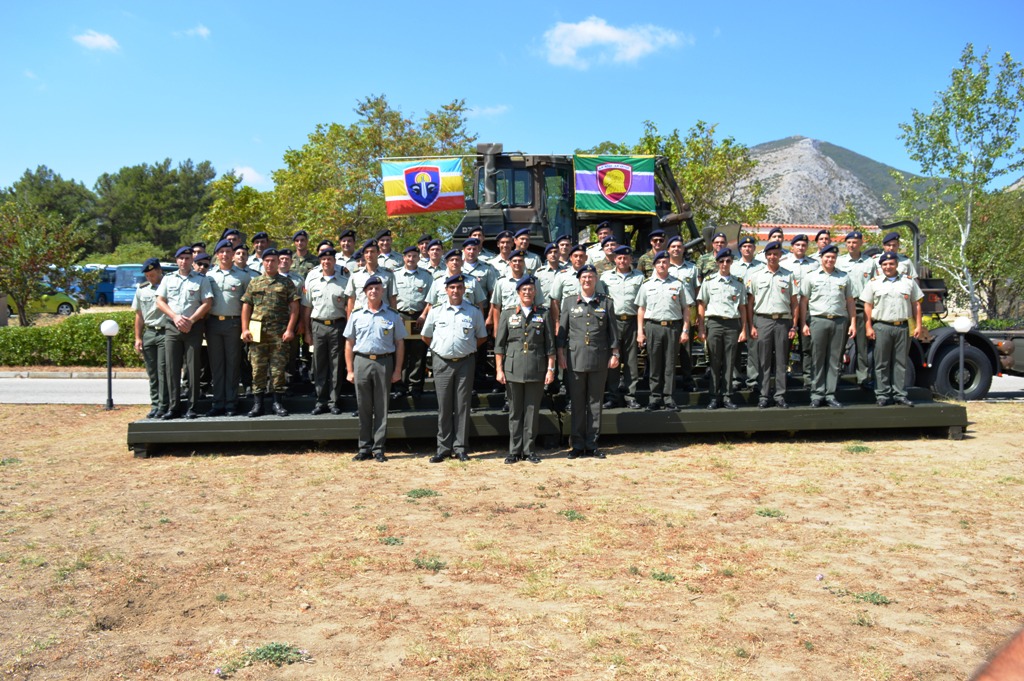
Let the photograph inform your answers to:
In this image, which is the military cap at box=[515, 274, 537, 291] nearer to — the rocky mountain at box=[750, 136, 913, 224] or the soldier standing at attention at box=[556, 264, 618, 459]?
the soldier standing at attention at box=[556, 264, 618, 459]

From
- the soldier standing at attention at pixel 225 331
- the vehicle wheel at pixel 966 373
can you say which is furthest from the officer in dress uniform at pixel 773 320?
the soldier standing at attention at pixel 225 331

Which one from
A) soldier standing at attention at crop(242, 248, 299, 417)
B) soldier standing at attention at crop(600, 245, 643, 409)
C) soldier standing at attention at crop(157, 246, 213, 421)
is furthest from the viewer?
soldier standing at attention at crop(600, 245, 643, 409)

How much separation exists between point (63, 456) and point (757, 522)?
6800mm

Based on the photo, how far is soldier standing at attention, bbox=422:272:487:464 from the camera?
27.1ft

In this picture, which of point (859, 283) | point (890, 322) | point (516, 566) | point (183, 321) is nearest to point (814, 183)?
point (859, 283)

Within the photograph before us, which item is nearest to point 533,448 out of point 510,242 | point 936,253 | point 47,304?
point 510,242

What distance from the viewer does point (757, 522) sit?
6.02 m

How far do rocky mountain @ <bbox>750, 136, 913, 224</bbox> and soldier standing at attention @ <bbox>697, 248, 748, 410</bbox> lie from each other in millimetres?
87253

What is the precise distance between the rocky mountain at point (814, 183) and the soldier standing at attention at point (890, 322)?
86.7 meters

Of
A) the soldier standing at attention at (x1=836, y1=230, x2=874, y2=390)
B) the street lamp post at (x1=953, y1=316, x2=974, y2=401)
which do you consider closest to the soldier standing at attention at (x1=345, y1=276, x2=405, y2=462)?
the soldier standing at attention at (x1=836, y1=230, x2=874, y2=390)

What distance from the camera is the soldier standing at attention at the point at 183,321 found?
8672mm

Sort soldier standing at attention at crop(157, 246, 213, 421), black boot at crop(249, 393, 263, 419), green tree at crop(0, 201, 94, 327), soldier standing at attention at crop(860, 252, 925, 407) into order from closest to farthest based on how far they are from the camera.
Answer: soldier standing at attention at crop(157, 246, 213, 421) → black boot at crop(249, 393, 263, 419) → soldier standing at attention at crop(860, 252, 925, 407) → green tree at crop(0, 201, 94, 327)

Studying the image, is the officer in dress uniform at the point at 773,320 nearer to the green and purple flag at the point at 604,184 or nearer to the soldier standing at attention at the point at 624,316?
the soldier standing at attention at the point at 624,316

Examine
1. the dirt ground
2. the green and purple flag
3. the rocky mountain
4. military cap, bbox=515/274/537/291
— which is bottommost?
the dirt ground
